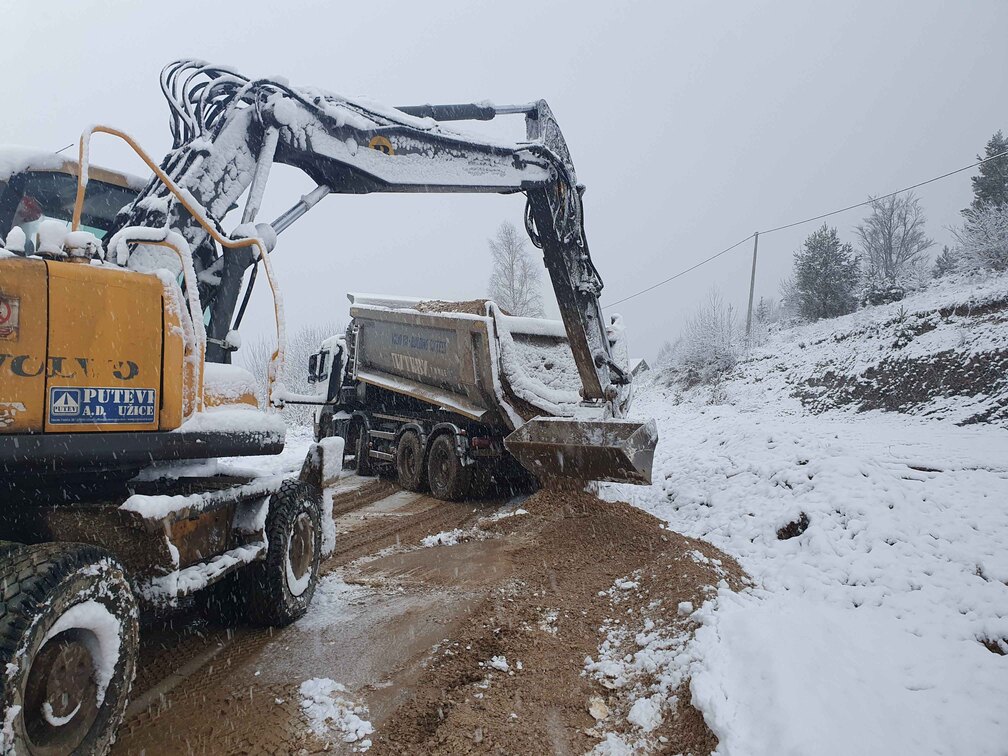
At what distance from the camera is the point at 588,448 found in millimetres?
5832

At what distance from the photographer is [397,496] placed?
889 centimetres

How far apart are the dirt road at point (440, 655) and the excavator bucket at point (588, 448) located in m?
0.53

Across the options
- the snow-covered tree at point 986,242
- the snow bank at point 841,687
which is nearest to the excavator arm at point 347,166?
the snow bank at point 841,687

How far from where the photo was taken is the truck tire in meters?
2.02

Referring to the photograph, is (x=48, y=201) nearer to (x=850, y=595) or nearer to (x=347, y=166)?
(x=347, y=166)

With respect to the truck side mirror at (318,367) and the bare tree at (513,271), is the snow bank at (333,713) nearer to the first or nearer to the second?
the truck side mirror at (318,367)

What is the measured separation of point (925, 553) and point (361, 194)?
4649 mm

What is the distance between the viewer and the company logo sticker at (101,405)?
251cm

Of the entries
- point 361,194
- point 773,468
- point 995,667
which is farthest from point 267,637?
point 773,468

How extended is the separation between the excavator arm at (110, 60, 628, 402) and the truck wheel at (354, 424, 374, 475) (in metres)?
5.26

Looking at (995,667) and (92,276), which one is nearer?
(92,276)

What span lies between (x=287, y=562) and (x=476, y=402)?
163 inches

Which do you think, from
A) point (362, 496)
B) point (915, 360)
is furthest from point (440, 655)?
point (915, 360)

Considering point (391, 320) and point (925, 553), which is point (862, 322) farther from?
point (925, 553)
